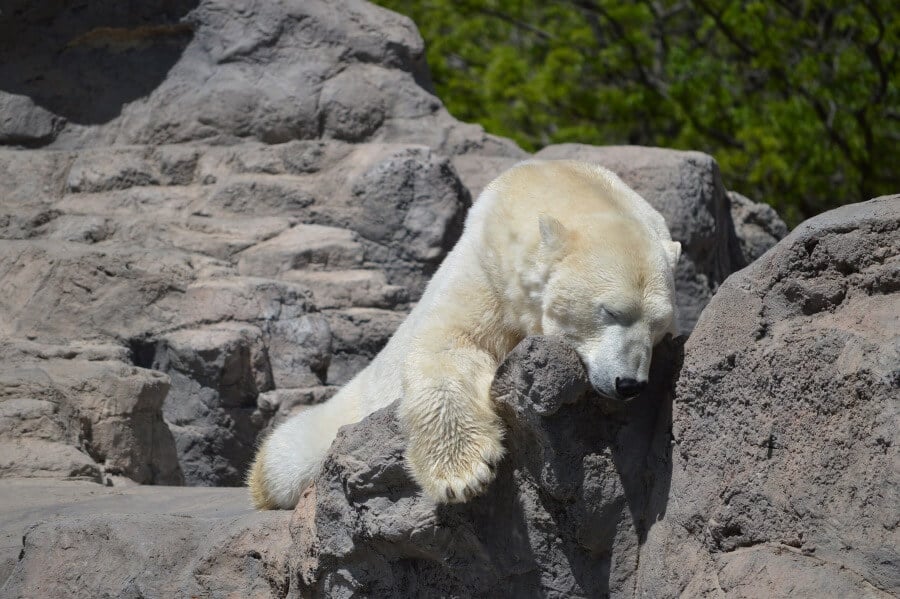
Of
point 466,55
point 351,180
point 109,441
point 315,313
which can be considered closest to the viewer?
point 109,441

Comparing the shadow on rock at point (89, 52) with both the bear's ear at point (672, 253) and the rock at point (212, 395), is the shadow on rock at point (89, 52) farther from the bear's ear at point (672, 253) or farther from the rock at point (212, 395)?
the bear's ear at point (672, 253)

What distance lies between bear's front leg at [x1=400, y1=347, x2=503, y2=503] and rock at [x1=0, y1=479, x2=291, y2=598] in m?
0.76

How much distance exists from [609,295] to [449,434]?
67 centimetres

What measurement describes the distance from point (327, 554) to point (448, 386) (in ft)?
2.33

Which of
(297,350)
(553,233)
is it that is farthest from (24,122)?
(553,233)

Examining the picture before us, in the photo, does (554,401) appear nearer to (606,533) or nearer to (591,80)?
(606,533)

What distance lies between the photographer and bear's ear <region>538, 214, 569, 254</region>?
12.0ft

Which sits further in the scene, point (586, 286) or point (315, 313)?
point (315, 313)

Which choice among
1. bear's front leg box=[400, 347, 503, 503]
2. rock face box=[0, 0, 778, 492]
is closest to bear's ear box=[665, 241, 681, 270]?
bear's front leg box=[400, 347, 503, 503]

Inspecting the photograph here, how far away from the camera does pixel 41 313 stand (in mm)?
6316

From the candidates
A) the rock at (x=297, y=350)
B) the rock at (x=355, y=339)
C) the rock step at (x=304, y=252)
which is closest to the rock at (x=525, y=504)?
the rock at (x=297, y=350)

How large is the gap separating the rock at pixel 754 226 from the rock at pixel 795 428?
16.8 feet

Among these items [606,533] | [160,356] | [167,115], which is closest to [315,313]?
[160,356]

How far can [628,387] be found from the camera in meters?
3.29
